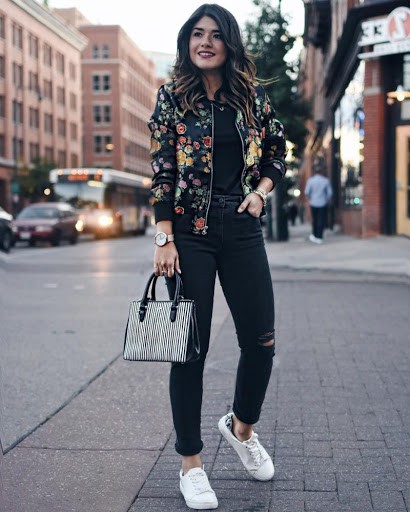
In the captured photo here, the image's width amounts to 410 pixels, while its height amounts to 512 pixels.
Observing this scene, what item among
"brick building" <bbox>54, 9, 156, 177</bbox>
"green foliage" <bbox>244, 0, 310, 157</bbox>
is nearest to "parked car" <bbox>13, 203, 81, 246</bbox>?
"green foliage" <bbox>244, 0, 310, 157</bbox>

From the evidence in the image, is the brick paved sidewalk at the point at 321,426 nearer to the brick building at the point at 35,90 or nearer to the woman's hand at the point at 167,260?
the woman's hand at the point at 167,260

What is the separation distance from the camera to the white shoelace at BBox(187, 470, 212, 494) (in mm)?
3305

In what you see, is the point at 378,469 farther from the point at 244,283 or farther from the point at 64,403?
the point at 64,403

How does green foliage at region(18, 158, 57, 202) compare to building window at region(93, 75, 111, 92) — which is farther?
building window at region(93, 75, 111, 92)

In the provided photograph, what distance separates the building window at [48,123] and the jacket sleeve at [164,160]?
7409cm

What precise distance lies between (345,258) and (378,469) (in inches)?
479

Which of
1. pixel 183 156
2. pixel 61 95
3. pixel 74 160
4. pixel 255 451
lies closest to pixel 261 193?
pixel 183 156

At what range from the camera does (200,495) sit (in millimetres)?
3279

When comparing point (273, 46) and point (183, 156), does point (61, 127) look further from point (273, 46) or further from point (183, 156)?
point (183, 156)

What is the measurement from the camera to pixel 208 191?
3.33 metres

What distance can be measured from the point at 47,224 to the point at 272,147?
88.5ft

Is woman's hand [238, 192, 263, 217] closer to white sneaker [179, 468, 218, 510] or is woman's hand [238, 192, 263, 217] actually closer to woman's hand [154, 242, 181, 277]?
woman's hand [154, 242, 181, 277]

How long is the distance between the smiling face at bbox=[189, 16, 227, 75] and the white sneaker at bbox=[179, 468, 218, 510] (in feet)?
5.33

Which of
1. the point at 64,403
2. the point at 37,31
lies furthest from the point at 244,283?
the point at 37,31
